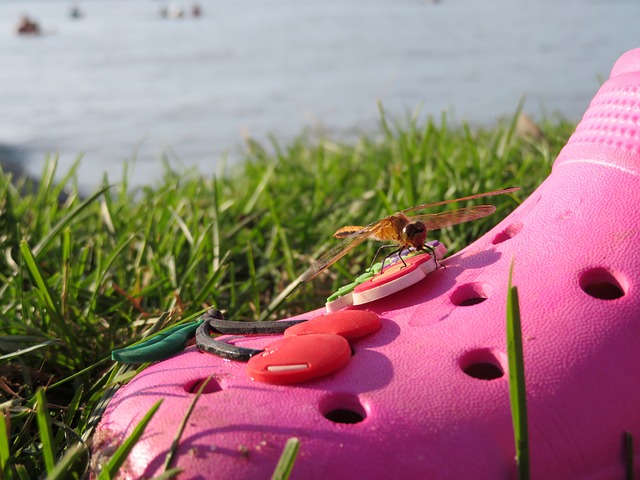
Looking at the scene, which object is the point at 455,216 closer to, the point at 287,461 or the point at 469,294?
the point at 469,294

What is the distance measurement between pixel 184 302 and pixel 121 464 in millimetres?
707

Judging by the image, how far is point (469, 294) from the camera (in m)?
1.14

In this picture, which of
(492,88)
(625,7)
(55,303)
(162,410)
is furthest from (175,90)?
(162,410)

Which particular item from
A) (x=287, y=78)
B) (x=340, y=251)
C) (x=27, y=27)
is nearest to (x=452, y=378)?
(x=340, y=251)

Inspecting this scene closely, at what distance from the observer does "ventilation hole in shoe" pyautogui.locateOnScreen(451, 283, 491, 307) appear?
3.71 ft

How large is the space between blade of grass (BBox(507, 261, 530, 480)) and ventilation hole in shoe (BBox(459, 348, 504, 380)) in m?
0.10

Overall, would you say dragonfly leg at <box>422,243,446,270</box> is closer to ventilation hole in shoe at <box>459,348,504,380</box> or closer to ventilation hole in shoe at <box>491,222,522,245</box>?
ventilation hole in shoe at <box>491,222,522,245</box>

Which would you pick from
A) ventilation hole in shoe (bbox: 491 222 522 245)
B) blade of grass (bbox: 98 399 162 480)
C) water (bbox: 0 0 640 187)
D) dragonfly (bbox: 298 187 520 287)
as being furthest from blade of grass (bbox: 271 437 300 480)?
water (bbox: 0 0 640 187)

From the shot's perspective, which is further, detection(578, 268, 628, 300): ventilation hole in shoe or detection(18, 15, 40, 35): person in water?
detection(18, 15, 40, 35): person in water

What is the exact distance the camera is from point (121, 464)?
0.92 m

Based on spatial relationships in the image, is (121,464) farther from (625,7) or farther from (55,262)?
(625,7)

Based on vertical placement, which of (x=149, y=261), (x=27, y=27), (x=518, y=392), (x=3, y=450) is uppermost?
(x=518, y=392)

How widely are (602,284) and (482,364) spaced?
0.62ft

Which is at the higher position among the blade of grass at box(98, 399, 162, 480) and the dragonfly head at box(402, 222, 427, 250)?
the dragonfly head at box(402, 222, 427, 250)
